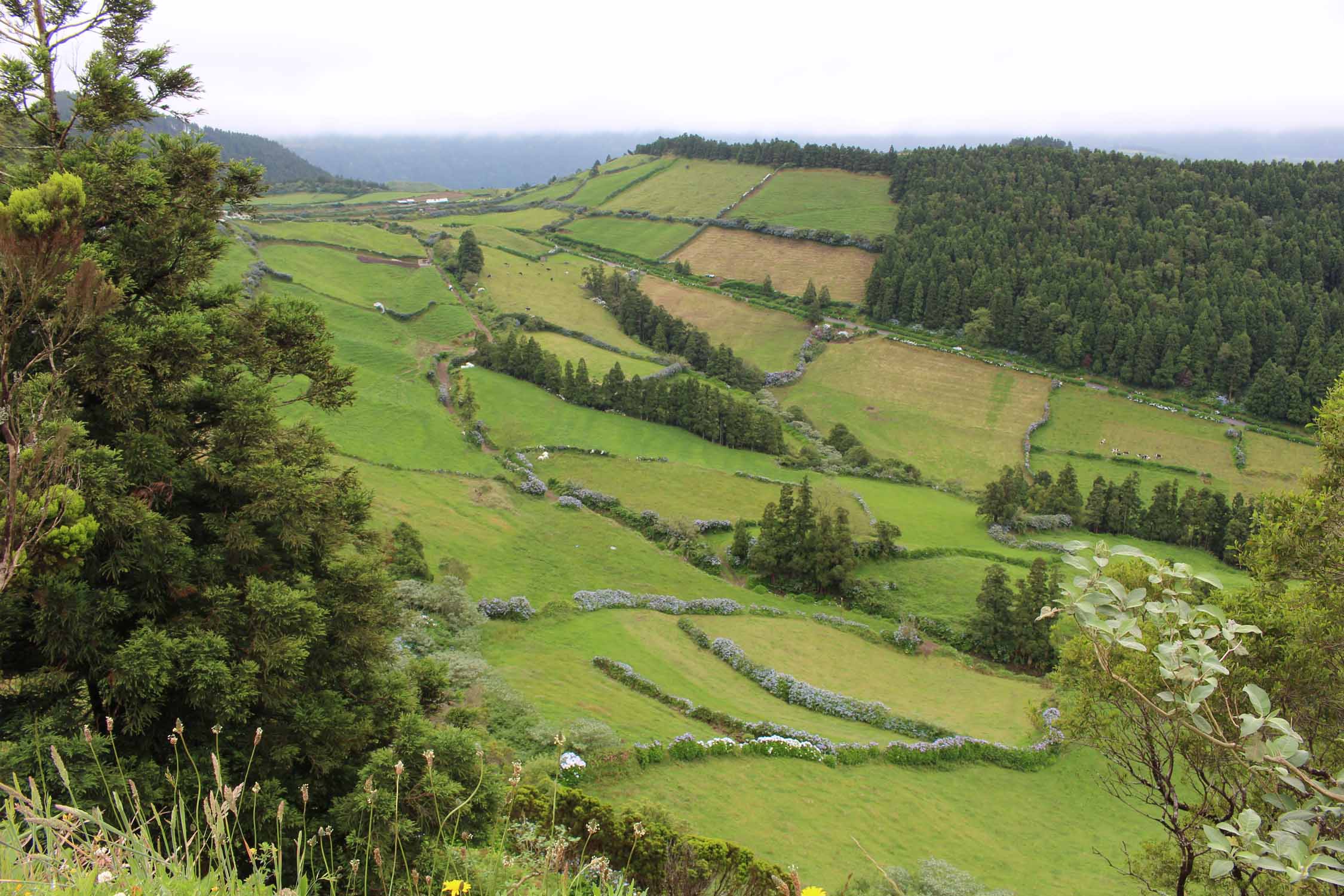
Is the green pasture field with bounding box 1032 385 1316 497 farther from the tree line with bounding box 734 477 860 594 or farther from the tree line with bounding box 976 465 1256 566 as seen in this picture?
the tree line with bounding box 734 477 860 594

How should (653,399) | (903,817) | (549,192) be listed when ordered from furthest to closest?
(549,192), (653,399), (903,817)

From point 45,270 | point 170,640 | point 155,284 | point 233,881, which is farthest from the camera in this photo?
point 155,284

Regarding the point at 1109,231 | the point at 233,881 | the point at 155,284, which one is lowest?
the point at 233,881

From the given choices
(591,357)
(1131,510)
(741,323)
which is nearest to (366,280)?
(591,357)

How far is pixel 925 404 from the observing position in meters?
92.4

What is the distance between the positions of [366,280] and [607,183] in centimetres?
9804

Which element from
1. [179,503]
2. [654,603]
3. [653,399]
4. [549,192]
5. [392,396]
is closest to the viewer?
[179,503]

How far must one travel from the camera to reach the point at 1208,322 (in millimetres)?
96188

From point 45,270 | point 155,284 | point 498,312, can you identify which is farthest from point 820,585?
point 498,312

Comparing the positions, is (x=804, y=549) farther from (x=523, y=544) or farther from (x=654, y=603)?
(x=523, y=544)

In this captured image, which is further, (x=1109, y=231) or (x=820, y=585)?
(x=1109, y=231)

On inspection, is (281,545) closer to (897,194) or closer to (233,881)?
(233,881)

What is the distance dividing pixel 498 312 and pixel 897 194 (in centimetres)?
8999

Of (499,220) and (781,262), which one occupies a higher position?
(499,220)
